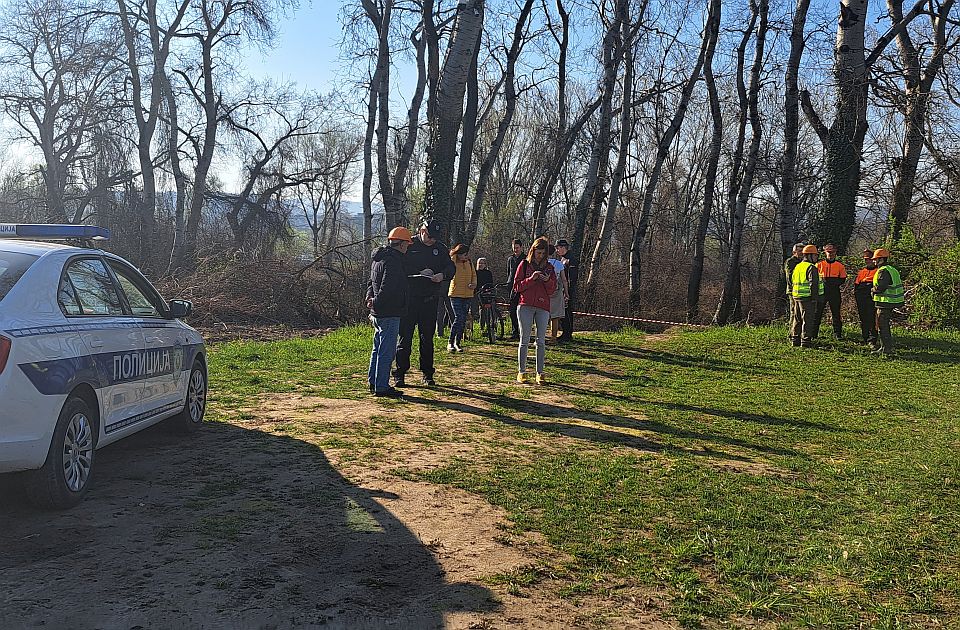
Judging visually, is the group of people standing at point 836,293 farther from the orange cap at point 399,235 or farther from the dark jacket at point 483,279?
the orange cap at point 399,235

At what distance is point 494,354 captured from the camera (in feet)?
47.6

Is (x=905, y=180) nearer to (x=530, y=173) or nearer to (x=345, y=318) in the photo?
(x=345, y=318)

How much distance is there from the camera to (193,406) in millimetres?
7730

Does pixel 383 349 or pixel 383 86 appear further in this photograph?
pixel 383 86

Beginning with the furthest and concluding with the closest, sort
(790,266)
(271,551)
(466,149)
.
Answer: (466,149)
(790,266)
(271,551)

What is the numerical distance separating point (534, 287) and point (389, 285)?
210 cm

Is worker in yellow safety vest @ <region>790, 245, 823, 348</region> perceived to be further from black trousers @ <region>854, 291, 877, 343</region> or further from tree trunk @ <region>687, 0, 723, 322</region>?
tree trunk @ <region>687, 0, 723, 322</region>

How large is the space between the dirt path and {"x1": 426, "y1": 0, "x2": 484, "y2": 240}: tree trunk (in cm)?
855

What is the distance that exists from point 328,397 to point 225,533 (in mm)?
5033

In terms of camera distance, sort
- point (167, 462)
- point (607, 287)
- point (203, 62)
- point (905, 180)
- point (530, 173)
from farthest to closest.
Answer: point (530, 173)
point (607, 287)
point (203, 62)
point (905, 180)
point (167, 462)

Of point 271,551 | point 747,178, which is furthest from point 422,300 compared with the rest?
point 747,178

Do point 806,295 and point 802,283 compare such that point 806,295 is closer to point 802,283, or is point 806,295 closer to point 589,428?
point 802,283

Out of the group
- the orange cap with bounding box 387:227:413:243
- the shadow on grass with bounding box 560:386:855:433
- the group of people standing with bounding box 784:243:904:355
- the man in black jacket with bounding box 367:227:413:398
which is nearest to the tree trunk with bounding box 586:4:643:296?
the group of people standing with bounding box 784:243:904:355

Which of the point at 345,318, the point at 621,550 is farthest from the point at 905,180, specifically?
the point at 621,550
